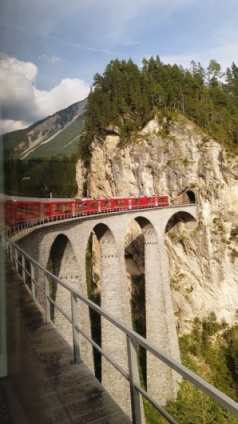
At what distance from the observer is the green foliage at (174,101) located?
37.3ft

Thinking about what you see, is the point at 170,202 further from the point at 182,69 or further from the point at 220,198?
the point at 182,69

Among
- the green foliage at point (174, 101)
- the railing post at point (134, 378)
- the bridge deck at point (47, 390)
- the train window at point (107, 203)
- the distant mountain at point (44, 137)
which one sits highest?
the green foliage at point (174, 101)

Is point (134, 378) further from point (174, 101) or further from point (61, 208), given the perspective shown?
point (174, 101)

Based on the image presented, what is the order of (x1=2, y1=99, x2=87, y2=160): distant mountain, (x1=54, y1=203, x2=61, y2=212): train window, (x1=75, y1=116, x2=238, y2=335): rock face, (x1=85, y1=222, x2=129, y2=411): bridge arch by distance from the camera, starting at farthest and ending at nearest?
(x1=75, y1=116, x2=238, y2=335): rock face < (x1=85, y1=222, x2=129, y2=411): bridge arch < (x1=54, y1=203, x2=61, y2=212): train window < (x1=2, y1=99, x2=87, y2=160): distant mountain

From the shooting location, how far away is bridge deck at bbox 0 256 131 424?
51.1 inches

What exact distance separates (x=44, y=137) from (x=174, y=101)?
1510 centimetres

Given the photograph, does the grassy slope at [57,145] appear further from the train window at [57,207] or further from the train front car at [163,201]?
the train front car at [163,201]

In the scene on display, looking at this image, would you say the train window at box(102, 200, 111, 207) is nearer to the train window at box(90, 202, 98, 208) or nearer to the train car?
the train window at box(90, 202, 98, 208)

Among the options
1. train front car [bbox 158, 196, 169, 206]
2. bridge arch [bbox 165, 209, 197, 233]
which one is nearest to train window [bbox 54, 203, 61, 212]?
train front car [bbox 158, 196, 169, 206]

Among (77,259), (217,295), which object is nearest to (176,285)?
(217,295)

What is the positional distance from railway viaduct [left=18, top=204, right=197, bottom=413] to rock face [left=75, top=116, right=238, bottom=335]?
3.06ft

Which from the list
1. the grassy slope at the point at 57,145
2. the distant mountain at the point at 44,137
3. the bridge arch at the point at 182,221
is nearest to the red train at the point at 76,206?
the bridge arch at the point at 182,221

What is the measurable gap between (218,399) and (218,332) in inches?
634

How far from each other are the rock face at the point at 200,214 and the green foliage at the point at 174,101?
0.69 meters
